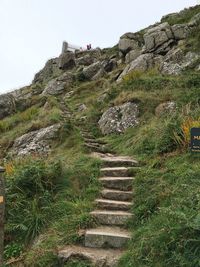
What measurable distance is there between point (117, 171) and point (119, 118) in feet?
14.8

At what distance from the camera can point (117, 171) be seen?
7820mm

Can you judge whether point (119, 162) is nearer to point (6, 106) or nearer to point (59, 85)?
point (6, 106)

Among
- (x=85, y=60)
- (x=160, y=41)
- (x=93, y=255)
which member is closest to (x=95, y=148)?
(x=93, y=255)

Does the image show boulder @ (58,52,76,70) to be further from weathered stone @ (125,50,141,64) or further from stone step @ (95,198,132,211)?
stone step @ (95,198,132,211)

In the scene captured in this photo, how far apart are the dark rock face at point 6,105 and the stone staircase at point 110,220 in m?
11.7

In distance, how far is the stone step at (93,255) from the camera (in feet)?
17.0

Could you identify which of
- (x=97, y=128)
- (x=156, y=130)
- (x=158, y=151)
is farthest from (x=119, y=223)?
(x=97, y=128)

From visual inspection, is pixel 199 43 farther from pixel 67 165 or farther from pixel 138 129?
pixel 67 165

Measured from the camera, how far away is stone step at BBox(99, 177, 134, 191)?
23.5 feet

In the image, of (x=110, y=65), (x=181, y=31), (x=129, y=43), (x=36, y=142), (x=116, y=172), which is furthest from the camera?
(x=129, y=43)

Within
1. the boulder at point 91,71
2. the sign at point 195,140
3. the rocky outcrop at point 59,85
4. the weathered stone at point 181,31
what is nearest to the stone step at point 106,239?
the sign at point 195,140

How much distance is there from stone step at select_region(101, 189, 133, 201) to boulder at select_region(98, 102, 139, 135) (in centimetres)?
462

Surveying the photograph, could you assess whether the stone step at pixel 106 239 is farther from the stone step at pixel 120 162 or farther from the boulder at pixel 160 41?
the boulder at pixel 160 41

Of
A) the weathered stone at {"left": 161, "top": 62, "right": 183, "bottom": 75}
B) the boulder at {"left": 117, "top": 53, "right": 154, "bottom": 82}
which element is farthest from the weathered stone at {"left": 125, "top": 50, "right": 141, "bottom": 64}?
the weathered stone at {"left": 161, "top": 62, "right": 183, "bottom": 75}
